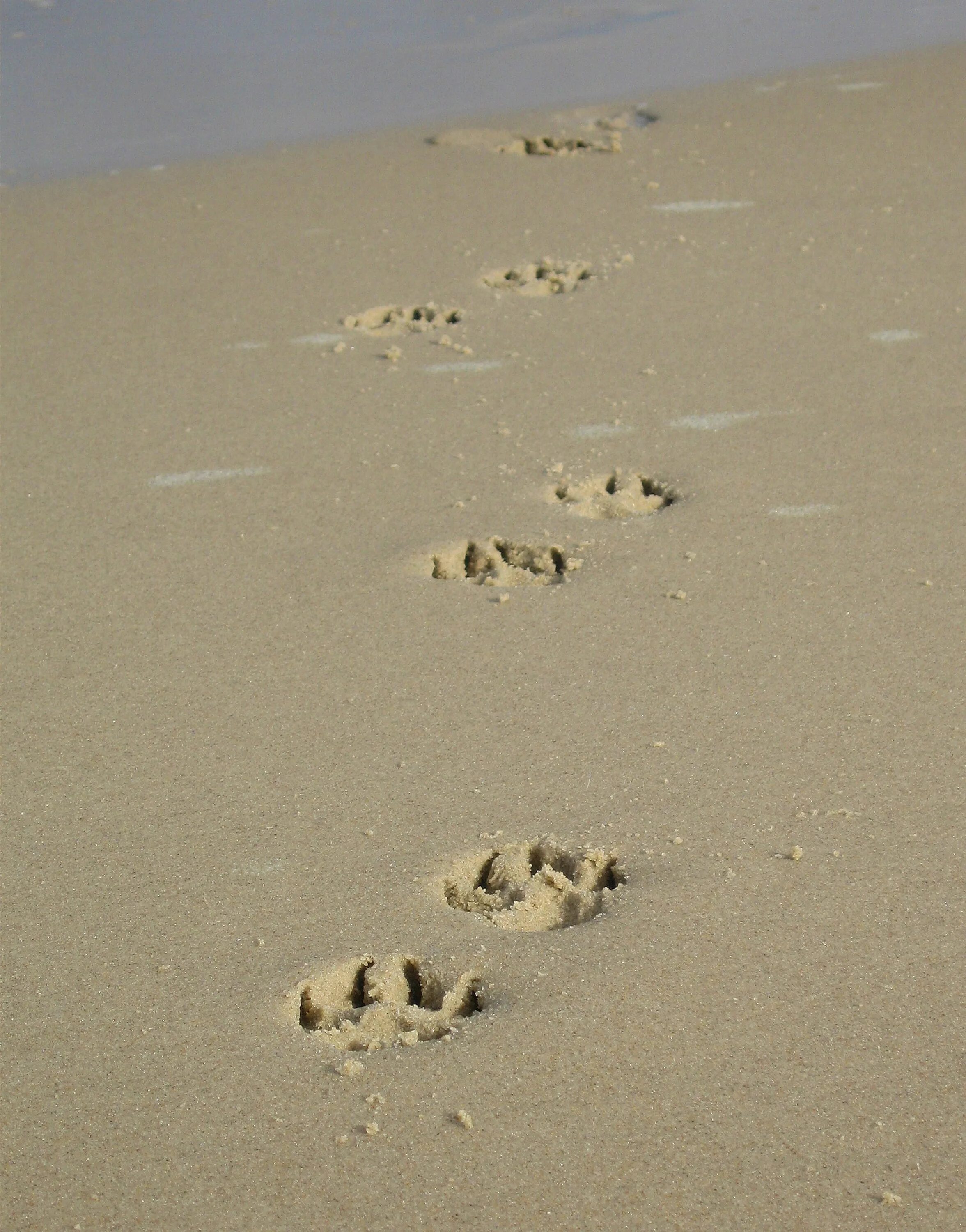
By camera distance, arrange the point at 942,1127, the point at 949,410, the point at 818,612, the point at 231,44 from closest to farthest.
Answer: the point at 942,1127 → the point at 818,612 → the point at 949,410 → the point at 231,44

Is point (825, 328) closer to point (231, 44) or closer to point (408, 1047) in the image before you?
→ point (408, 1047)

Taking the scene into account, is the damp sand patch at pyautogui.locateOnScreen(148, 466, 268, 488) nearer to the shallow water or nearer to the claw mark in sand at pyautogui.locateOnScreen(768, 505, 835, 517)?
the claw mark in sand at pyautogui.locateOnScreen(768, 505, 835, 517)

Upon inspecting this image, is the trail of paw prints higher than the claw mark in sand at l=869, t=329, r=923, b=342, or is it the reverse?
the claw mark in sand at l=869, t=329, r=923, b=342

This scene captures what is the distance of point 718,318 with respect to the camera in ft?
15.6

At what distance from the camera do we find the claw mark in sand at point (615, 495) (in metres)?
3.72

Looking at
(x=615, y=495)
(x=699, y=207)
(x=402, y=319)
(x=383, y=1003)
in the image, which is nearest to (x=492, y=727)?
(x=383, y=1003)

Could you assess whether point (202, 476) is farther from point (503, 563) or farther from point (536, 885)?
point (536, 885)

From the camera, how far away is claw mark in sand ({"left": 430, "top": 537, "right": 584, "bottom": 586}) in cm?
346

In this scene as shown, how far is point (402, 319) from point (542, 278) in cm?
56

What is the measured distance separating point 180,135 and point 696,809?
5.86 meters

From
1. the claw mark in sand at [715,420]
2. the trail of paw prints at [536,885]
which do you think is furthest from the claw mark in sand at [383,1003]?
the claw mark in sand at [715,420]

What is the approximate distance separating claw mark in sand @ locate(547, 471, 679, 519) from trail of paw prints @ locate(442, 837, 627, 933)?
4.25 feet

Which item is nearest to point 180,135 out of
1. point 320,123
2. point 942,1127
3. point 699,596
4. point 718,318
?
point 320,123

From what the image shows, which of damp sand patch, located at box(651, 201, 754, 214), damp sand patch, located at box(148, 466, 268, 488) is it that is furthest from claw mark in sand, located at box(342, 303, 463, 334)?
damp sand patch, located at box(651, 201, 754, 214)
